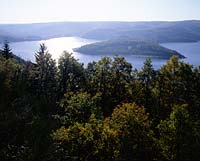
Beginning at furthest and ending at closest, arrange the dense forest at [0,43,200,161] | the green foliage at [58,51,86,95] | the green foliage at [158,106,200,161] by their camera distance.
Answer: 1. the green foliage at [58,51,86,95]
2. the green foliage at [158,106,200,161]
3. the dense forest at [0,43,200,161]

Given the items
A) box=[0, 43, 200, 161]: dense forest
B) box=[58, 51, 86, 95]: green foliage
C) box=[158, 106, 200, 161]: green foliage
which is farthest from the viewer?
box=[58, 51, 86, 95]: green foliage

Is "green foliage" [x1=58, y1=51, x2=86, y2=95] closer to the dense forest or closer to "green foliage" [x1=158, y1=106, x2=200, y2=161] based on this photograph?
the dense forest

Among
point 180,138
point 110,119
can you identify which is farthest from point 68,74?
point 180,138

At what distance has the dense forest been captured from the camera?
116 feet

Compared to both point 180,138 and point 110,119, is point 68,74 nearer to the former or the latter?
→ point 110,119

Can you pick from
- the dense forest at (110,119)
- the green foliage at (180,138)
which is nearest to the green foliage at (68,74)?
the dense forest at (110,119)

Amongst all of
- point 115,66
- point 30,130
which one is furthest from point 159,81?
point 30,130

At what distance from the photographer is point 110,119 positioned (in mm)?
47719

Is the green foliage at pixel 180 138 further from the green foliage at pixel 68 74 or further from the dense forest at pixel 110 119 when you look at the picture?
the green foliage at pixel 68 74

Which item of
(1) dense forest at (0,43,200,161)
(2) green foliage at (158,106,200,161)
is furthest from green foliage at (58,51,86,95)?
(2) green foliage at (158,106,200,161)

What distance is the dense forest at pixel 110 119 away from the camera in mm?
35250

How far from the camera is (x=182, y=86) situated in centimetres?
5709

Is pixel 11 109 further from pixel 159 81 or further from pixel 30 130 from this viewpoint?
pixel 159 81

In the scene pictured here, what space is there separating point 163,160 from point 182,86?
62.4ft
